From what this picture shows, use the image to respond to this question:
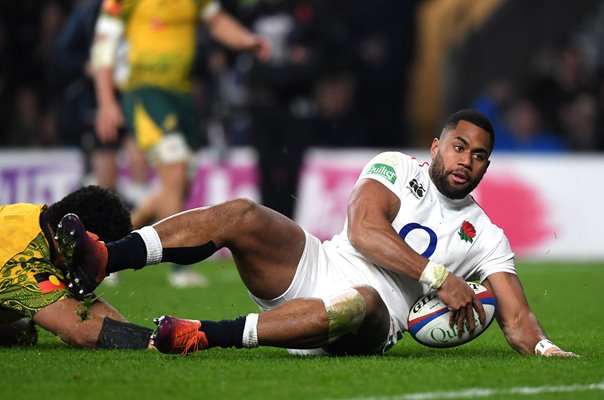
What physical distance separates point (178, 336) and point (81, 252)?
1.94 feet

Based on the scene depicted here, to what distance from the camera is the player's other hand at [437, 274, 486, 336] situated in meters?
6.40

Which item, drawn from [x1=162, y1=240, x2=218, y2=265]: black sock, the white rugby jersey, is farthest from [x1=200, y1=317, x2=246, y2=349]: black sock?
the white rugby jersey

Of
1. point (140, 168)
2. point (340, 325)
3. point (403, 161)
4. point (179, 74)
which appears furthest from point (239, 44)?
point (340, 325)

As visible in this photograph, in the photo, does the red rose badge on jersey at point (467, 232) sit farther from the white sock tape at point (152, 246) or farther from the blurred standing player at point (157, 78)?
the blurred standing player at point (157, 78)

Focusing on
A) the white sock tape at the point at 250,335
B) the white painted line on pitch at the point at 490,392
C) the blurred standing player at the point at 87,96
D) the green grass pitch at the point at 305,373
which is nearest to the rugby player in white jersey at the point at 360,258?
the white sock tape at the point at 250,335

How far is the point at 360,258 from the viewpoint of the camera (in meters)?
6.81

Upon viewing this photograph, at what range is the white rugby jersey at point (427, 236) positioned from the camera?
680 cm

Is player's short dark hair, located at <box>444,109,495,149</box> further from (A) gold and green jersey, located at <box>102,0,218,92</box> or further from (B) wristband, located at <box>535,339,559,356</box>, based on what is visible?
(A) gold and green jersey, located at <box>102,0,218,92</box>

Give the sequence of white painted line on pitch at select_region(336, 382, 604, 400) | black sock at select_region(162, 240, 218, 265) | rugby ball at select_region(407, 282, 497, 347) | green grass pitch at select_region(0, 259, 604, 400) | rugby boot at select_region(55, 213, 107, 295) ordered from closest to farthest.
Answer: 1. white painted line on pitch at select_region(336, 382, 604, 400)
2. green grass pitch at select_region(0, 259, 604, 400)
3. rugby boot at select_region(55, 213, 107, 295)
4. black sock at select_region(162, 240, 218, 265)
5. rugby ball at select_region(407, 282, 497, 347)

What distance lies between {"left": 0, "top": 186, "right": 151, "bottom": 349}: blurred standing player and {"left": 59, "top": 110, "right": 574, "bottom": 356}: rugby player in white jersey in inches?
12.4

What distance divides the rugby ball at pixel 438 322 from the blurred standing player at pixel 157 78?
4578 millimetres

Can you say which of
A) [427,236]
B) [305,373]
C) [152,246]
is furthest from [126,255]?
[427,236]

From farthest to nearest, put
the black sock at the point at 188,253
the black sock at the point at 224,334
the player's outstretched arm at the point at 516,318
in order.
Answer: the player's outstretched arm at the point at 516,318 → the black sock at the point at 188,253 → the black sock at the point at 224,334

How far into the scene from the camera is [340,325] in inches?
245
